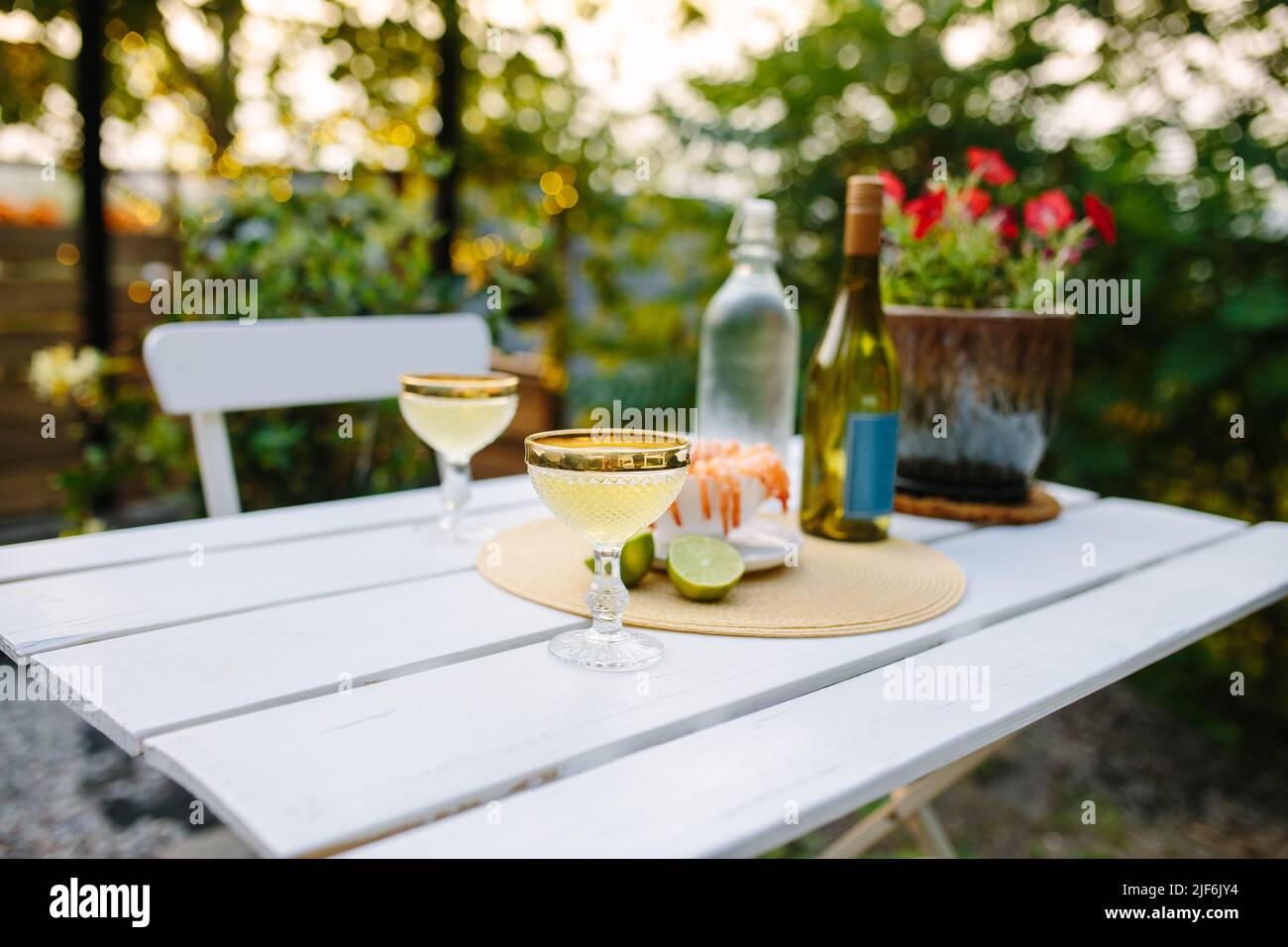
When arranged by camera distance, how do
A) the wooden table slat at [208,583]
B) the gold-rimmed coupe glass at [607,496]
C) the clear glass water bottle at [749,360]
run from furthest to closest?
1. the clear glass water bottle at [749,360]
2. the wooden table slat at [208,583]
3. the gold-rimmed coupe glass at [607,496]

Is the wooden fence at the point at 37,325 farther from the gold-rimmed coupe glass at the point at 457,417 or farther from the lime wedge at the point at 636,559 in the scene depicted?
the lime wedge at the point at 636,559

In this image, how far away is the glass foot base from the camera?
1039mm

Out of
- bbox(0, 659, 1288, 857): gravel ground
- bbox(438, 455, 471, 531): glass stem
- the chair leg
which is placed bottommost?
bbox(0, 659, 1288, 857): gravel ground

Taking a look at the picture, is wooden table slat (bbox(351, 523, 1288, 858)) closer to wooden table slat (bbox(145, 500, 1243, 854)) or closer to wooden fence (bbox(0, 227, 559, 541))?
wooden table slat (bbox(145, 500, 1243, 854))

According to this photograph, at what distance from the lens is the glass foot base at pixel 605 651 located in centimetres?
104

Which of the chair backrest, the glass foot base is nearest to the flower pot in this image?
the glass foot base

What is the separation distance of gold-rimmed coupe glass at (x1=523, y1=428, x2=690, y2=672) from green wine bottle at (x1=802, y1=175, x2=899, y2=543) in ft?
1.75

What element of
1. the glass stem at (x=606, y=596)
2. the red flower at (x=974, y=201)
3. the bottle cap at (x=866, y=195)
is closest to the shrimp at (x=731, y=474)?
the glass stem at (x=606, y=596)

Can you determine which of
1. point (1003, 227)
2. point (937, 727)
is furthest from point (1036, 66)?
point (937, 727)

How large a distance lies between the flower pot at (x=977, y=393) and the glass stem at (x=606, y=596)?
2.73 feet

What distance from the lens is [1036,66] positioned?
10.7ft
